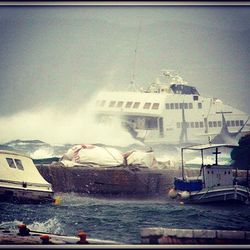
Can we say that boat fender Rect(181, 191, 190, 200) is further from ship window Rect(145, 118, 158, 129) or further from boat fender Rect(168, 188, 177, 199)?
ship window Rect(145, 118, 158, 129)

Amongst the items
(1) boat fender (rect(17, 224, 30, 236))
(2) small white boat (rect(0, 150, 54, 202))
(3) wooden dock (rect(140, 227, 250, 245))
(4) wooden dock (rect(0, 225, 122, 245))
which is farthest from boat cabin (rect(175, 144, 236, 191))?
(1) boat fender (rect(17, 224, 30, 236))

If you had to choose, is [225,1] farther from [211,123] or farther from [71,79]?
[71,79]

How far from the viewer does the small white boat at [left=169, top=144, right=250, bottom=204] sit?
12.2 feet

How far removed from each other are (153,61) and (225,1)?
0.74 meters

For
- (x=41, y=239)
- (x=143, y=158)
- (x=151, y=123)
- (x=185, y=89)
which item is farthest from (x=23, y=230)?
(x=185, y=89)

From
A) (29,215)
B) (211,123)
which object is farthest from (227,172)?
(29,215)

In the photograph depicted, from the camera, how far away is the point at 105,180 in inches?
147

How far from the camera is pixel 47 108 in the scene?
376 cm

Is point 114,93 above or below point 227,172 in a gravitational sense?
above

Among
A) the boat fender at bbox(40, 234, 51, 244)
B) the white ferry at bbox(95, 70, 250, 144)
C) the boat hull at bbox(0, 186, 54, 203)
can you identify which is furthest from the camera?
the white ferry at bbox(95, 70, 250, 144)

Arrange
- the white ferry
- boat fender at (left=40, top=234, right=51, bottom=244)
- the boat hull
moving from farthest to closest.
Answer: the white ferry
the boat hull
boat fender at (left=40, top=234, right=51, bottom=244)

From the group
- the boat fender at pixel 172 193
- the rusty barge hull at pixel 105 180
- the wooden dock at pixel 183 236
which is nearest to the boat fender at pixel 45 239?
the rusty barge hull at pixel 105 180

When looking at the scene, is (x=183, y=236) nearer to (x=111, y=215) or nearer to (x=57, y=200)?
(x=111, y=215)

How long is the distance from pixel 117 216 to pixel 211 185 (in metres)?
0.77
